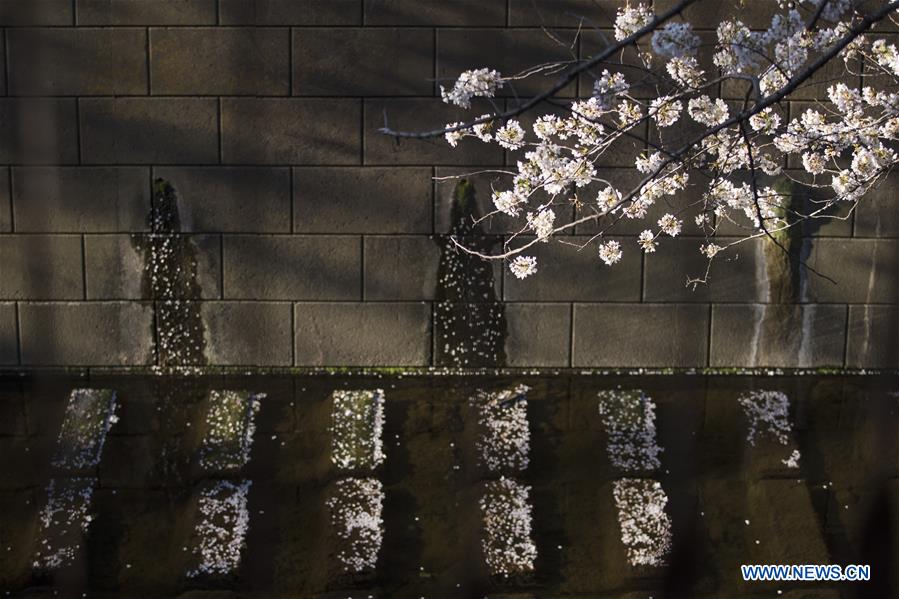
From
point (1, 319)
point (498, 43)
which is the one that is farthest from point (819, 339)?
point (1, 319)

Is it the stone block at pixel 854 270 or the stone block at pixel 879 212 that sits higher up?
the stone block at pixel 879 212

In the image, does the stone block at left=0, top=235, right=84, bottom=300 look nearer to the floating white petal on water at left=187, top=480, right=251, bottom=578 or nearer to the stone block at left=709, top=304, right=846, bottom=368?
the floating white petal on water at left=187, top=480, right=251, bottom=578

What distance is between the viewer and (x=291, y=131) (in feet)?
21.2

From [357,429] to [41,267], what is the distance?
215cm

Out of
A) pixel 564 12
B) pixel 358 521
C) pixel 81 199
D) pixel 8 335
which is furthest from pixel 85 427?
pixel 564 12

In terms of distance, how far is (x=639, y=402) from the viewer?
21.0 feet

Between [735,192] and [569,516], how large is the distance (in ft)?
6.22

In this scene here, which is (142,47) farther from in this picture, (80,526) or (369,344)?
(80,526)

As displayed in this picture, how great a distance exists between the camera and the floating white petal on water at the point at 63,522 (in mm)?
5051

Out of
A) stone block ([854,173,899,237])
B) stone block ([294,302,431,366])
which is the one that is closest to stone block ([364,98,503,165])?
stone block ([294,302,431,366])

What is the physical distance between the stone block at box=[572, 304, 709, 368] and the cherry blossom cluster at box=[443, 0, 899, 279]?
0.35m

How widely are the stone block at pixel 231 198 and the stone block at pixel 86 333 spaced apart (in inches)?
25.3

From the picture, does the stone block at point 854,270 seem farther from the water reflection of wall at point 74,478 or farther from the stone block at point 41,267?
the stone block at point 41,267

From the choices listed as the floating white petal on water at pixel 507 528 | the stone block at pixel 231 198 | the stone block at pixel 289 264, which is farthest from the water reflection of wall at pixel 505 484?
the stone block at pixel 231 198
